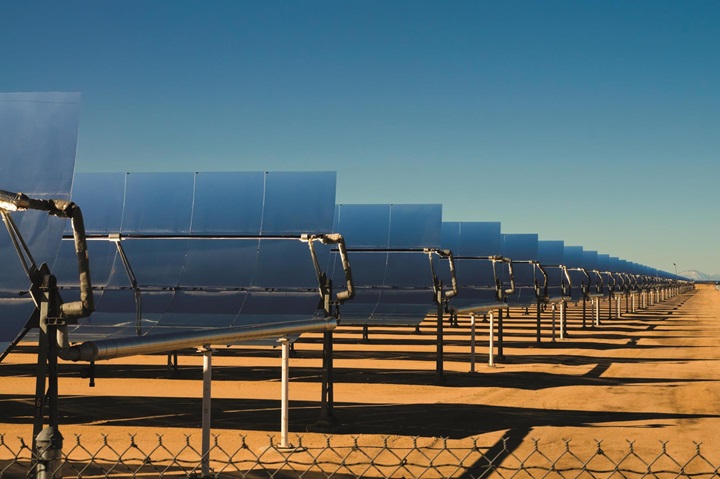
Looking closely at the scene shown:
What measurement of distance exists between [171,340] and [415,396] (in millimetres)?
10939

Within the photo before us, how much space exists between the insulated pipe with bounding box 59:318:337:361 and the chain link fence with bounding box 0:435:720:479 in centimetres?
139

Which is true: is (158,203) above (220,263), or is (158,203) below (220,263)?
above

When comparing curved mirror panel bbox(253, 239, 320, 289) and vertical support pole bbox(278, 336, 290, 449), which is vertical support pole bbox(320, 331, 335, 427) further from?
curved mirror panel bbox(253, 239, 320, 289)

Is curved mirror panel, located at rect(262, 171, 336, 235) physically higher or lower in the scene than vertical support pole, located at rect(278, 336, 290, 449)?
higher

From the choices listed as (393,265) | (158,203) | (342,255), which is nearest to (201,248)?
(158,203)

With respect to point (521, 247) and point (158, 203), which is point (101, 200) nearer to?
point (158, 203)

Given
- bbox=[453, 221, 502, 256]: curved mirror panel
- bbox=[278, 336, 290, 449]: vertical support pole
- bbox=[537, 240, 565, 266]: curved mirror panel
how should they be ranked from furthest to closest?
bbox=[537, 240, 565, 266]: curved mirror panel, bbox=[453, 221, 502, 256]: curved mirror panel, bbox=[278, 336, 290, 449]: vertical support pole

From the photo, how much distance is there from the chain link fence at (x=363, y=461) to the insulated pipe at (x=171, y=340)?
1.39m

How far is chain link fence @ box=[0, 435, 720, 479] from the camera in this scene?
12180 millimetres

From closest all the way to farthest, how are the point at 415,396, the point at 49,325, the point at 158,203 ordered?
1. the point at 49,325
2. the point at 415,396
3. the point at 158,203

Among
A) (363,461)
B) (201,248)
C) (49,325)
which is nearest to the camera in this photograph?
(49,325)

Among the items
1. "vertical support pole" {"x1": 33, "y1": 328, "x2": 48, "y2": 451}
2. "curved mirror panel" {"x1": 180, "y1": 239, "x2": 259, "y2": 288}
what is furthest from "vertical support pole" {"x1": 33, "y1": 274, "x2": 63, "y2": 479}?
"curved mirror panel" {"x1": 180, "y1": 239, "x2": 259, "y2": 288}

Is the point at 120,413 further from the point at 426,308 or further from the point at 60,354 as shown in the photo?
the point at 426,308

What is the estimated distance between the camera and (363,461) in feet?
43.7
